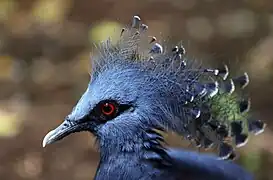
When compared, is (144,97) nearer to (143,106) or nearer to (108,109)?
(143,106)

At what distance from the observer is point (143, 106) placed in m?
2.92

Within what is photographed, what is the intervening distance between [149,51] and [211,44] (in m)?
2.95

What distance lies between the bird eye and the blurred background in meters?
1.87

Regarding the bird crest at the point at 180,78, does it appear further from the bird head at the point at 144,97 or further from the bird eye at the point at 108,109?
the bird eye at the point at 108,109

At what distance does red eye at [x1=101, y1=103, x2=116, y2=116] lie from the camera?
2881 mm

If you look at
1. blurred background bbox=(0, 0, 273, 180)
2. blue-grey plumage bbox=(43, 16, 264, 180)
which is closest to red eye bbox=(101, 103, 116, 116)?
blue-grey plumage bbox=(43, 16, 264, 180)

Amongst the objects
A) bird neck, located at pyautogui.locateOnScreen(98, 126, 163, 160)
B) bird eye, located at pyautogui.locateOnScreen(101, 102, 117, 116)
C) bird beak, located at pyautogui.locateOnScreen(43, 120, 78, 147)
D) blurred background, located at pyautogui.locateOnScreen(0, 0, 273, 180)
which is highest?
blurred background, located at pyautogui.locateOnScreen(0, 0, 273, 180)

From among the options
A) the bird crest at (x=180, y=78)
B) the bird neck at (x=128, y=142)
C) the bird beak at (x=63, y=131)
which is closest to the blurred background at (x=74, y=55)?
the bird crest at (x=180, y=78)

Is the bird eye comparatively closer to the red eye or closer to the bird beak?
the red eye

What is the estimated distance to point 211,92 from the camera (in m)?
3.01

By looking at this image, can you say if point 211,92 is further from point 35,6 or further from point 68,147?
point 35,6

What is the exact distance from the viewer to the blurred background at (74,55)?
16.1 ft

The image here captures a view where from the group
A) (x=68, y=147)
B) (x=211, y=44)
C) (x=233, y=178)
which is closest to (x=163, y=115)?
(x=233, y=178)

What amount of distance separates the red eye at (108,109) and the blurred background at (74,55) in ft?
6.14
